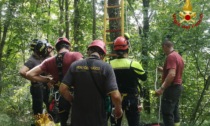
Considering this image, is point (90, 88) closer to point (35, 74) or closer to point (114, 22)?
point (35, 74)

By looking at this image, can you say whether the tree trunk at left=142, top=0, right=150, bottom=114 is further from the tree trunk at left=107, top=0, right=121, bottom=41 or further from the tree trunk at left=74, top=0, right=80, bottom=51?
the tree trunk at left=74, top=0, right=80, bottom=51

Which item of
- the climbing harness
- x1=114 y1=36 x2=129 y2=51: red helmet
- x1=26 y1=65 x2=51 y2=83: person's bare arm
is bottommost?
the climbing harness

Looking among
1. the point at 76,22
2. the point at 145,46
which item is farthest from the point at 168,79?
the point at 76,22

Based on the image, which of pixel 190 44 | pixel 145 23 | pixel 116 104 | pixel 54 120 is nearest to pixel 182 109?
pixel 190 44

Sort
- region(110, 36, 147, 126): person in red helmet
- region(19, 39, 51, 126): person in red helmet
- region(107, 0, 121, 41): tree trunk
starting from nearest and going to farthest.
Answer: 1. region(110, 36, 147, 126): person in red helmet
2. region(19, 39, 51, 126): person in red helmet
3. region(107, 0, 121, 41): tree trunk

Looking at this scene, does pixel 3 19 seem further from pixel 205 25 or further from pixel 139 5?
pixel 139 5

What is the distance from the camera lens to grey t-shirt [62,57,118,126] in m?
3.39

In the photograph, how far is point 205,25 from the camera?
28.1 feet

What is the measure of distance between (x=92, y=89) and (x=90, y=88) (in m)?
0.03

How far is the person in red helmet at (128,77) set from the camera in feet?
15.7

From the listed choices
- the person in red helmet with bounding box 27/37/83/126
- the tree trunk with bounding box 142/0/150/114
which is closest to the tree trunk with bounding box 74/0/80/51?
the tree trunk with bounding box 142/0/150/114

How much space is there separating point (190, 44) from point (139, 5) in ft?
23.9

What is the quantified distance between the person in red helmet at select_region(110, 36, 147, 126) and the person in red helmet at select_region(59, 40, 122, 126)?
1.33 metres

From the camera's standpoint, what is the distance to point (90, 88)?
11.2 feet
